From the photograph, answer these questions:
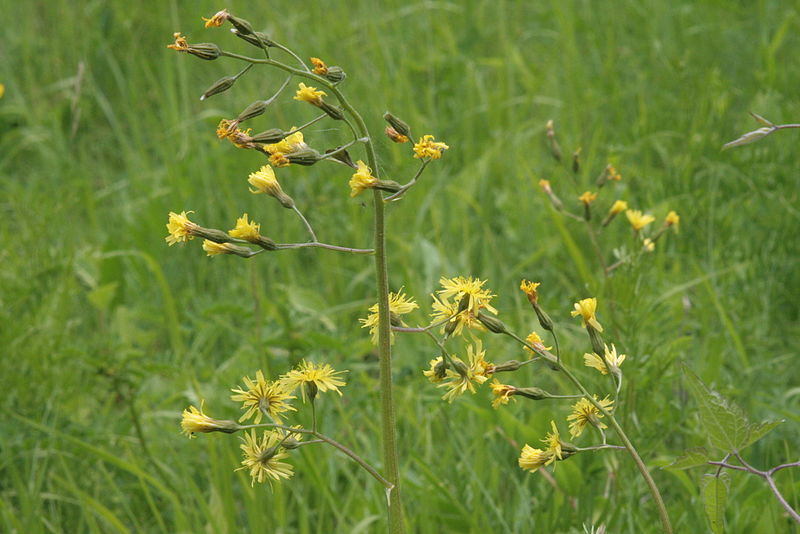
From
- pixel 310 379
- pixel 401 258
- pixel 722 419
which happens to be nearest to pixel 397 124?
pixel 310 379

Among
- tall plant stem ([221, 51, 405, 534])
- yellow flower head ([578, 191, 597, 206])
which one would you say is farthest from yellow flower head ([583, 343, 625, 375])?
yellow flower head ([578, 191, 597, 206])

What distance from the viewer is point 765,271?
2.72 m

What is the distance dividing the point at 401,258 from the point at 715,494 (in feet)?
6.29

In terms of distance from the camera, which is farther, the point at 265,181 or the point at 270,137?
the point at 265,181

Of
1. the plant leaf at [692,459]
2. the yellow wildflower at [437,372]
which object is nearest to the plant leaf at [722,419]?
the plant leaf at [692,459]

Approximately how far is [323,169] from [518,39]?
1525mm

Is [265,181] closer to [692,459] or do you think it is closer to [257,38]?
[257,38]

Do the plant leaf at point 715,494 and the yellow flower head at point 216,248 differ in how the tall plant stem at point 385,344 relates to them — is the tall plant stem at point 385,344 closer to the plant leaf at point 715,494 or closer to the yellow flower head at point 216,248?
the yellow flower head at point 216,248

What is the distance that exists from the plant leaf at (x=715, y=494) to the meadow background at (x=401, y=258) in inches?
21.5

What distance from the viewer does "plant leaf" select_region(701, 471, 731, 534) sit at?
4.19 feet

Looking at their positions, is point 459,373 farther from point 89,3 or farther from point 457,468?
point 89,3

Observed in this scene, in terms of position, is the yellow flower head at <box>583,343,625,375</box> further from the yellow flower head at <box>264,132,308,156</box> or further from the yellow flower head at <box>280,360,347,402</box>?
the yellow flower head at <box>264,132,308,156</box>

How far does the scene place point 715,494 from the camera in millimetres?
1291

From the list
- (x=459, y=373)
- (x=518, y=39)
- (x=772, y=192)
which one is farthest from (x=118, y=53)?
(x=459, y=373)
